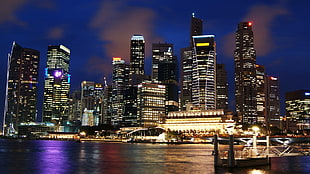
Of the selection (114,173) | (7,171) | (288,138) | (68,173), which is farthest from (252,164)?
(288,138)

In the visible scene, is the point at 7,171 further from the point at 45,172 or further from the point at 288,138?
the point at 288,138

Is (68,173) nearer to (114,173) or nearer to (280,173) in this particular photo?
(114,173)

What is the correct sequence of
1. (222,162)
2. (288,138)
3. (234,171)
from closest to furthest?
(234,171) < (222,162) < (288,138)

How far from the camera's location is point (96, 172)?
50.8 m

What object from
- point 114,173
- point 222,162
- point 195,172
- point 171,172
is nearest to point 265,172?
point 222,162

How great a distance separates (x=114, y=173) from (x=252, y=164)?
2076 centimetres

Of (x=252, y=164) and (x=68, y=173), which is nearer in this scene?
(x=68, y=173)

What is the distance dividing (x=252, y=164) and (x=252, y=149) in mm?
3764

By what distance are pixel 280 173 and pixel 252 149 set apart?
8296mm

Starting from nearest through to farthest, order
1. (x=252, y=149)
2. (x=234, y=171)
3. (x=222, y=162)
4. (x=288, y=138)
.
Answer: (x=234, y=171) < (x=222, y=162) < (x=252, y=149) < (x=288, y=138)

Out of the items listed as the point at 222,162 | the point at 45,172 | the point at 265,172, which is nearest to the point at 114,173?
the point at 45,172

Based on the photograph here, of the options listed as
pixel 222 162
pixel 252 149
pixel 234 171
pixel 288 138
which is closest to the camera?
pixel 234 171

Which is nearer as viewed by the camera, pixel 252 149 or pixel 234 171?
pixel 234 171

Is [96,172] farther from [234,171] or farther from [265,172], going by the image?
[265,172]
